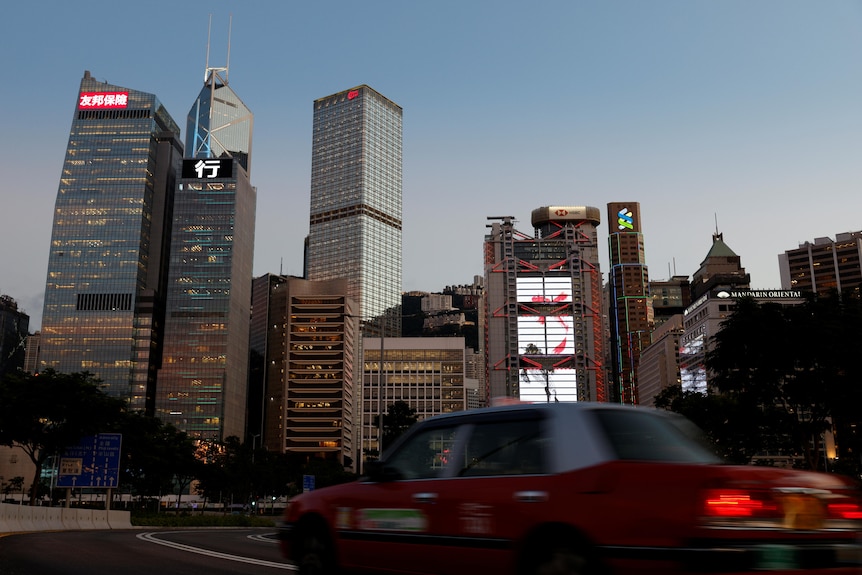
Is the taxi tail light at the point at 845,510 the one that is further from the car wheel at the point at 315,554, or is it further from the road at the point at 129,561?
the road at the point at 129,561

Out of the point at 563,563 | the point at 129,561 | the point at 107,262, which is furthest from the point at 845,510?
the point at 107,262

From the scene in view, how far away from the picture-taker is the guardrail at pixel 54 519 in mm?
28559

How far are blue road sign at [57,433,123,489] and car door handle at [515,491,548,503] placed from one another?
39.6 m

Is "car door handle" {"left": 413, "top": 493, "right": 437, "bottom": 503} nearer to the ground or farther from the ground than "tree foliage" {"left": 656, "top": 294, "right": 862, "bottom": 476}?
nearer to the ground

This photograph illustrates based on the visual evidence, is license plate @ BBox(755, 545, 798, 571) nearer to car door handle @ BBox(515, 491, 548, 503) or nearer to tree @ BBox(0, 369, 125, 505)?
car door handle @ BBox(515, 491, 548, 503)

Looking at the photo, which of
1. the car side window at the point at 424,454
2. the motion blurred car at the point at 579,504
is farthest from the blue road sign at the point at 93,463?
the motion blurred car at the point at 579,504

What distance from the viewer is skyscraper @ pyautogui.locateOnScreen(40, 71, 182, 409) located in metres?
184

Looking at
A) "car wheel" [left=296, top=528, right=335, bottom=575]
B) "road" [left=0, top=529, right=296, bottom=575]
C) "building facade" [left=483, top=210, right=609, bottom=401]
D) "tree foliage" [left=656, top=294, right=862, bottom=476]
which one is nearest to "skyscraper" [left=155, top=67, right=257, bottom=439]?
"building facade" [left=483, top=210, right=609, bottom=401]

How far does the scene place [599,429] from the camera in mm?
6012

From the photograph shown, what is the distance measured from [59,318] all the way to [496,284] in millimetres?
105491

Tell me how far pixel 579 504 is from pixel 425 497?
1.76m

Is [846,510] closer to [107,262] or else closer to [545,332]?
[545,332]

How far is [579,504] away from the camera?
18.5ft

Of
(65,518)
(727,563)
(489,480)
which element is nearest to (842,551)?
(727,563)
